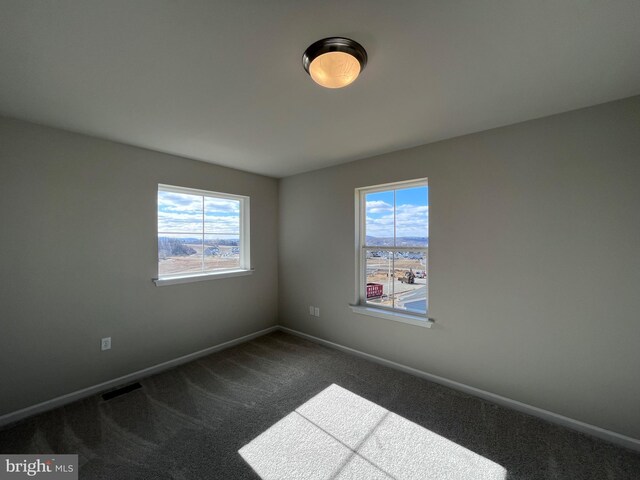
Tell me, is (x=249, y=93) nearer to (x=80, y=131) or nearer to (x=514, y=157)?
(x=80, y=131)

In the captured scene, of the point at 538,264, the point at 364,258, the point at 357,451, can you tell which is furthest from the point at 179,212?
the point at 538,264

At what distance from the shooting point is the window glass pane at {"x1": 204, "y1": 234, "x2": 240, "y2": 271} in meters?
3.44

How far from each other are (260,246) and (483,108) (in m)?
3.06

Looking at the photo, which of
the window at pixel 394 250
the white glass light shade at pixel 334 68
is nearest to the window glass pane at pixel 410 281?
the window at pixel 394 250

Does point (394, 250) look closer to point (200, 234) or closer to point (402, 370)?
point (402, 370)

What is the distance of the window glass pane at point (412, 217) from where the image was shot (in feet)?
9.25

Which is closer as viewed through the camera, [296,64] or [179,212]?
[296,64]

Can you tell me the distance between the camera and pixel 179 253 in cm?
316

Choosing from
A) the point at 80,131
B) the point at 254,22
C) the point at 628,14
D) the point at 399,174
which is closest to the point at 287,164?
the point at 399,174

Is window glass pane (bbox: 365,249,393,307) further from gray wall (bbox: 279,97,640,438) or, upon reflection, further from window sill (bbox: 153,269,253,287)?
window sill (bbox: 153,269,253,287)

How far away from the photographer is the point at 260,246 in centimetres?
395

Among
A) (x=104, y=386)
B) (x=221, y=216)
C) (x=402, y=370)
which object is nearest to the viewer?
(x=104, y=386)

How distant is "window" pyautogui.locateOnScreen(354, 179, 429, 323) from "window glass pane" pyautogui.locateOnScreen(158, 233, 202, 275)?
2.01m

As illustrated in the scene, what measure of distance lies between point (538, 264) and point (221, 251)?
3.40 m
